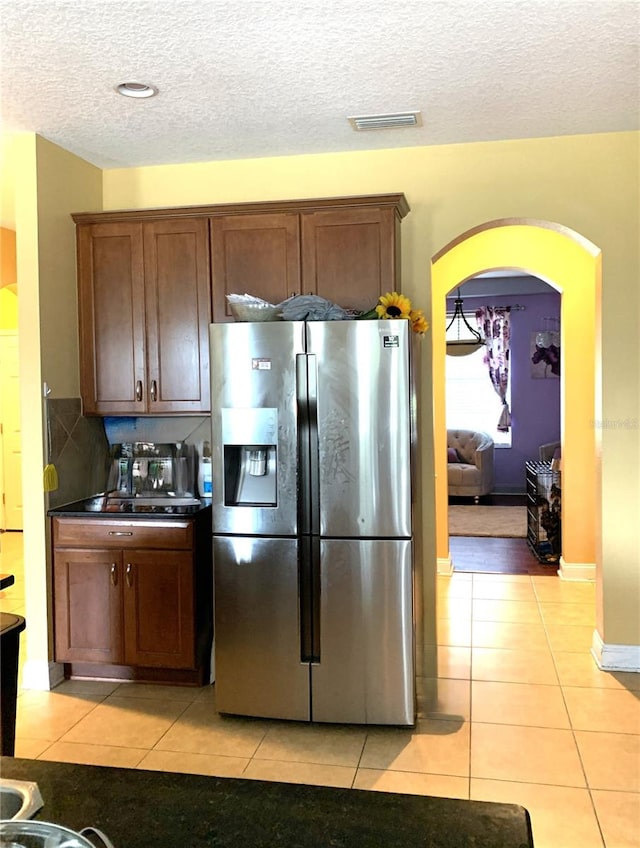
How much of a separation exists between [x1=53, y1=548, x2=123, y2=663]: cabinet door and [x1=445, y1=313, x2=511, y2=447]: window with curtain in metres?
6.96

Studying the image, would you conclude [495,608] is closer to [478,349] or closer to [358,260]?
[358,260]

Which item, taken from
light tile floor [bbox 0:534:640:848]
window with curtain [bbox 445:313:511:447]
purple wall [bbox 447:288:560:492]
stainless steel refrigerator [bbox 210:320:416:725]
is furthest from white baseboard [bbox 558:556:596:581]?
window with curtain [bbox 445:313:511:447]

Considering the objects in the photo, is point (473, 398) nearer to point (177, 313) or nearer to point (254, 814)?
point (177, 313)

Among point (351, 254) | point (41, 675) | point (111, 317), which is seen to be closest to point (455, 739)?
point (41, 675)

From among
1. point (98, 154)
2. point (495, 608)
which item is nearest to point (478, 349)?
point (495, 608)

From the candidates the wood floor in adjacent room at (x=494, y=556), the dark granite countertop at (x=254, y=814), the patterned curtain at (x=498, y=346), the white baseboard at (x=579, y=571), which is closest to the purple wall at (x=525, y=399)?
the patterned curtain at (x=498, y=346)

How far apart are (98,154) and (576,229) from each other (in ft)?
8.22

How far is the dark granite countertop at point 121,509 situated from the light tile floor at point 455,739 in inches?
34.2

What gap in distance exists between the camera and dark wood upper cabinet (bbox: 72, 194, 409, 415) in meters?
3.67

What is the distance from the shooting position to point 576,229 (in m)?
3.81

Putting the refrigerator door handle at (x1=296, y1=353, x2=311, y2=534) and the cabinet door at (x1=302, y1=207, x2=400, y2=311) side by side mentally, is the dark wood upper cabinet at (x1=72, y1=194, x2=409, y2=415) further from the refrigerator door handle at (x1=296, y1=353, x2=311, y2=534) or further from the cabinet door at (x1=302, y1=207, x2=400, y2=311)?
the refrigerator door handle at (x1=296, y1=353, x2=311, y2=534)

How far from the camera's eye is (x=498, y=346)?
32.3ft

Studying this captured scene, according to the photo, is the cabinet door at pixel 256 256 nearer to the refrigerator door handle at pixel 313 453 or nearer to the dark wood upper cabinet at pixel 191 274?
the dark wood upper cabinet at pixel 191 274

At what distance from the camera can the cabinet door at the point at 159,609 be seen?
12.0 ft
